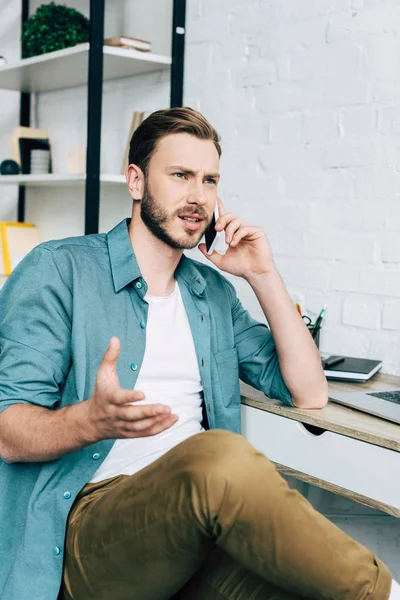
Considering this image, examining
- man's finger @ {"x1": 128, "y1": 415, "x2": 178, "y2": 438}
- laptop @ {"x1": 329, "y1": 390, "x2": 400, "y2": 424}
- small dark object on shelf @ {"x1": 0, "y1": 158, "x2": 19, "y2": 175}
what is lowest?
laptop @ {"x1": 329, "y1": 390, "x2": 400, "y2": 424}

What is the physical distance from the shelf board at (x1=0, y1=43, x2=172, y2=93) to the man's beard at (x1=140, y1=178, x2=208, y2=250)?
3.89ft

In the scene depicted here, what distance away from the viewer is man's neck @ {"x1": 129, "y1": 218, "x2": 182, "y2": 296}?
1676mm

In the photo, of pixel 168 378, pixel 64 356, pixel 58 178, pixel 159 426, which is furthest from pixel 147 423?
pixel 58 178

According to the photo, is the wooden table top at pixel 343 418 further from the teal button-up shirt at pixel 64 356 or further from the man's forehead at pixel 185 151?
the man's forehead at pixel 185 151

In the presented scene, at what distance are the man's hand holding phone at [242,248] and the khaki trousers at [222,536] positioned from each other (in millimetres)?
672

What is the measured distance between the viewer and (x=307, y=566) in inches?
42.6

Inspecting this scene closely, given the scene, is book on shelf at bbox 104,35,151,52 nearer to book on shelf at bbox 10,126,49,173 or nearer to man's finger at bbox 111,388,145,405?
book on shelf at bbox 10,126,49,173

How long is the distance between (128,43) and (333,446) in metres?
1.77

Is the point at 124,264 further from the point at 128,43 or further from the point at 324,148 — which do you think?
the point at 128,43

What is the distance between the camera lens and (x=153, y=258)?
1.68 m

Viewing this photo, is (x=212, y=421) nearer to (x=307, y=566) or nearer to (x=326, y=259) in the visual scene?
(x=307, y=566)

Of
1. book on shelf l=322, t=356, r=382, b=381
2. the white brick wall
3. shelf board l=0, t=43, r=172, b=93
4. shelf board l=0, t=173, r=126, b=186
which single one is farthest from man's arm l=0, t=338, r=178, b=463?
shelf board l=0, t=43, r=172, b=93

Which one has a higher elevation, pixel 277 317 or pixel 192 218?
pixel 192 218

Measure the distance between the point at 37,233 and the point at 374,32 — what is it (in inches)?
72.6
